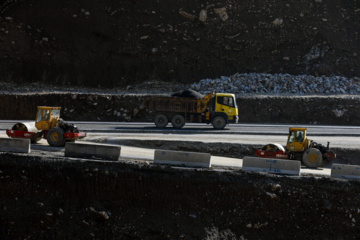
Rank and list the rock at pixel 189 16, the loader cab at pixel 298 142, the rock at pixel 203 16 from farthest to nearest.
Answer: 1. the rock at pixel 189 16
2. the rock at pixel 203 16
3. the loader cab at pixel 298 142

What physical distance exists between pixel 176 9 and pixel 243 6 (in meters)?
6.29

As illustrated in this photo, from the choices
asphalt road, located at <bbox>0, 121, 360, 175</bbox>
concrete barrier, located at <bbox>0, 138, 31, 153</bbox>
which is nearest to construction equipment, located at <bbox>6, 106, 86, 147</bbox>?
asphalt road, located at <bbox>0, 121, 360, 175</bbox>

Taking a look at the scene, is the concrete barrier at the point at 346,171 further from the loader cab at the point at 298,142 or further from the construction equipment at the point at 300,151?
the loader cab at the point at 298,142

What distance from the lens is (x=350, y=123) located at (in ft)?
99.8

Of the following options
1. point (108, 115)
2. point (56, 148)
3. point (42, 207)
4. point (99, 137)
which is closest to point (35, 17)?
point (108, 115)

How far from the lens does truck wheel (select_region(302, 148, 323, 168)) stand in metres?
16.3

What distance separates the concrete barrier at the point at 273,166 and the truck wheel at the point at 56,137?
768cm

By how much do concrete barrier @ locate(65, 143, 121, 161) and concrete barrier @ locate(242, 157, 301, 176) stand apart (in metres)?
4.29

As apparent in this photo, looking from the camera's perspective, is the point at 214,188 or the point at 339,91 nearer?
the point at 214,188

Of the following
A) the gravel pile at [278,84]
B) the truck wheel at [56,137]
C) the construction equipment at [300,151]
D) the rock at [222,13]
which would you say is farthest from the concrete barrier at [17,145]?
the rock at [222,13]

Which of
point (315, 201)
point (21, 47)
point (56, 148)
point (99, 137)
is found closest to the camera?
point (315, 201)

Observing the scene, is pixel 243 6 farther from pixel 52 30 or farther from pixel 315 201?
pixel 315 201

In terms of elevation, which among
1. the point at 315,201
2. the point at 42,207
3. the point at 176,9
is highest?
the point at 176,9

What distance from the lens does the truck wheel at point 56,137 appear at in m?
17.8
